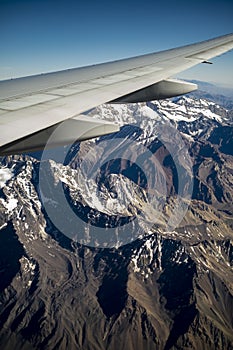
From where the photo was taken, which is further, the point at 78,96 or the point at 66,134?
the point at 78,96

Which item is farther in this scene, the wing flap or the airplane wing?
the wing flap

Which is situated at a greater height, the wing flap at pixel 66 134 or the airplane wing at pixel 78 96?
the airplane wing at pixel 78 96

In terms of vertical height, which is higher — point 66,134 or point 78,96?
point 78,96

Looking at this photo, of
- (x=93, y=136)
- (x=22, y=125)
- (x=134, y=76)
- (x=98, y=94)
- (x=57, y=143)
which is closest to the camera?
(x=22, y=125)

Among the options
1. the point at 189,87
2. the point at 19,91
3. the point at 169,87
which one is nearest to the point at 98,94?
the point at 19,91

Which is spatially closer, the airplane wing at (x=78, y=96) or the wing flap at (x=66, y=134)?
the airplane wing at (x=78, y=96)

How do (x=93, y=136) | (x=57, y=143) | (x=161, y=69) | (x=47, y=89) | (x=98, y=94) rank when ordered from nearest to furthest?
(x=57, y=143)
(x=93, y=136)
(x=98, y=94)
(x=47, y=89)
(x=161, y=69)

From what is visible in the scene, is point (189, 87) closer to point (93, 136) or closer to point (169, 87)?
point (169, 87)

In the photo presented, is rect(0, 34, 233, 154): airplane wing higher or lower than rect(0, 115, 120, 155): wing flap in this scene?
higher
